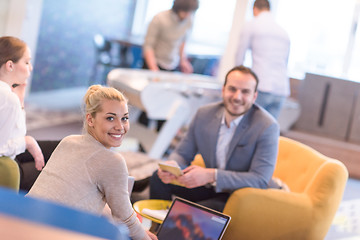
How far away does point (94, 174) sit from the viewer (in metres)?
1.92

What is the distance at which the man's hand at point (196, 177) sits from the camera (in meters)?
2.82

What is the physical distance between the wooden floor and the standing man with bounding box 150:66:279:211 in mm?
3061

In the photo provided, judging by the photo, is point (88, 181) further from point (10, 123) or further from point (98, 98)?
point (10, 123)

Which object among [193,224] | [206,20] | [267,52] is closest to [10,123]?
[193,224]

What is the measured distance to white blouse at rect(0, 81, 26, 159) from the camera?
7.75ft

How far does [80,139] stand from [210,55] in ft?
24.3

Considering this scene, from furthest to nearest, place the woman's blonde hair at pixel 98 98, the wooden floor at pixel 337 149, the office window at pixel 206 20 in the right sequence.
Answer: the office window at pixel 206 20
the wooden floor at pixel 337 149
the woman's blonde hair at pixel 98 98

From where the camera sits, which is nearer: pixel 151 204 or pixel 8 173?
pixel 8 173

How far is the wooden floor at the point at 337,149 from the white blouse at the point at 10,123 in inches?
158

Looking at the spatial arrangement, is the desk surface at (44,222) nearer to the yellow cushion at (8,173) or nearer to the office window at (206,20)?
the yellow cushion at (8,173)

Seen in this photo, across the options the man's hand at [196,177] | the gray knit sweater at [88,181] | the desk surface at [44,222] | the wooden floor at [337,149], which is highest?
the desk surface at [44,222]

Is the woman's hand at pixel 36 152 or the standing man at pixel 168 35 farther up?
the standing man at pixel 168 35

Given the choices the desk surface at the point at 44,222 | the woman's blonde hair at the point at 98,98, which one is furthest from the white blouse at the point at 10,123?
the desk surface at the point at 44,222

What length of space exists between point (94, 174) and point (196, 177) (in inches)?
38.7
